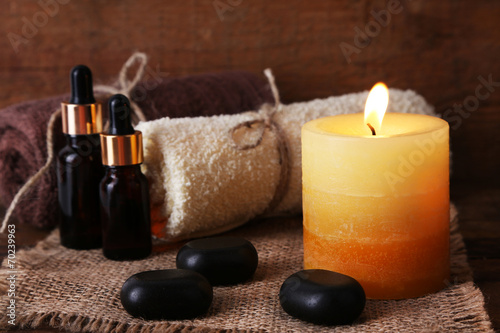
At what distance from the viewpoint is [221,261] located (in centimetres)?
67

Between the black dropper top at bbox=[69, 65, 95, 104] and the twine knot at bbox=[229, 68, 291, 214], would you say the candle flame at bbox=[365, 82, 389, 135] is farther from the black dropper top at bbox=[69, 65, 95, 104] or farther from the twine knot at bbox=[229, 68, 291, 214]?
the black dropper top at bbox=[69, 65, 95, 104]

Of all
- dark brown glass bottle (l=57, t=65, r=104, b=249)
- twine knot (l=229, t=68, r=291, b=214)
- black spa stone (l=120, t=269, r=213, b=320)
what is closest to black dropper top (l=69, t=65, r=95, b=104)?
dark brown glass bottle (l=57, t=65, r=104, b=249)

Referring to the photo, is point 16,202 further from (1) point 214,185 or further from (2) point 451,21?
(2) point 451,21

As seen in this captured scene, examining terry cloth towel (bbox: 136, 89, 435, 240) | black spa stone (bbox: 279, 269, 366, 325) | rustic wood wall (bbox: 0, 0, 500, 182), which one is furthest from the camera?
rustic wood wall (bbox: 0, 0, 500, 182)

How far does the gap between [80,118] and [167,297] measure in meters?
0.31

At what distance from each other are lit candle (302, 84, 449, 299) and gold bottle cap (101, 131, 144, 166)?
21 cm

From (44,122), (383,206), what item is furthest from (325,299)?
(44,122)

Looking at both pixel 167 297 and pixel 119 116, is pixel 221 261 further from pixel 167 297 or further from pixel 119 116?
pixel 119 116

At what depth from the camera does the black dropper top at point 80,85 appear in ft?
2.59

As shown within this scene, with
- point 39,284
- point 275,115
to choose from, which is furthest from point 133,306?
point 275,115

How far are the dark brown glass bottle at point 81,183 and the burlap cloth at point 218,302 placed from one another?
0.09 feet

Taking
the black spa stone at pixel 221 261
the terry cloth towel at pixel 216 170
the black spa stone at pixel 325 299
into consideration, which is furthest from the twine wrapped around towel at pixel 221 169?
the black spa stone at pixel 325 299

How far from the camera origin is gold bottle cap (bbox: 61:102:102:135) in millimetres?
790

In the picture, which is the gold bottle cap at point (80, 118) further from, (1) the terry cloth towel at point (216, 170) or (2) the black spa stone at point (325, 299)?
(2) the black spa stone at point (325, 299)
